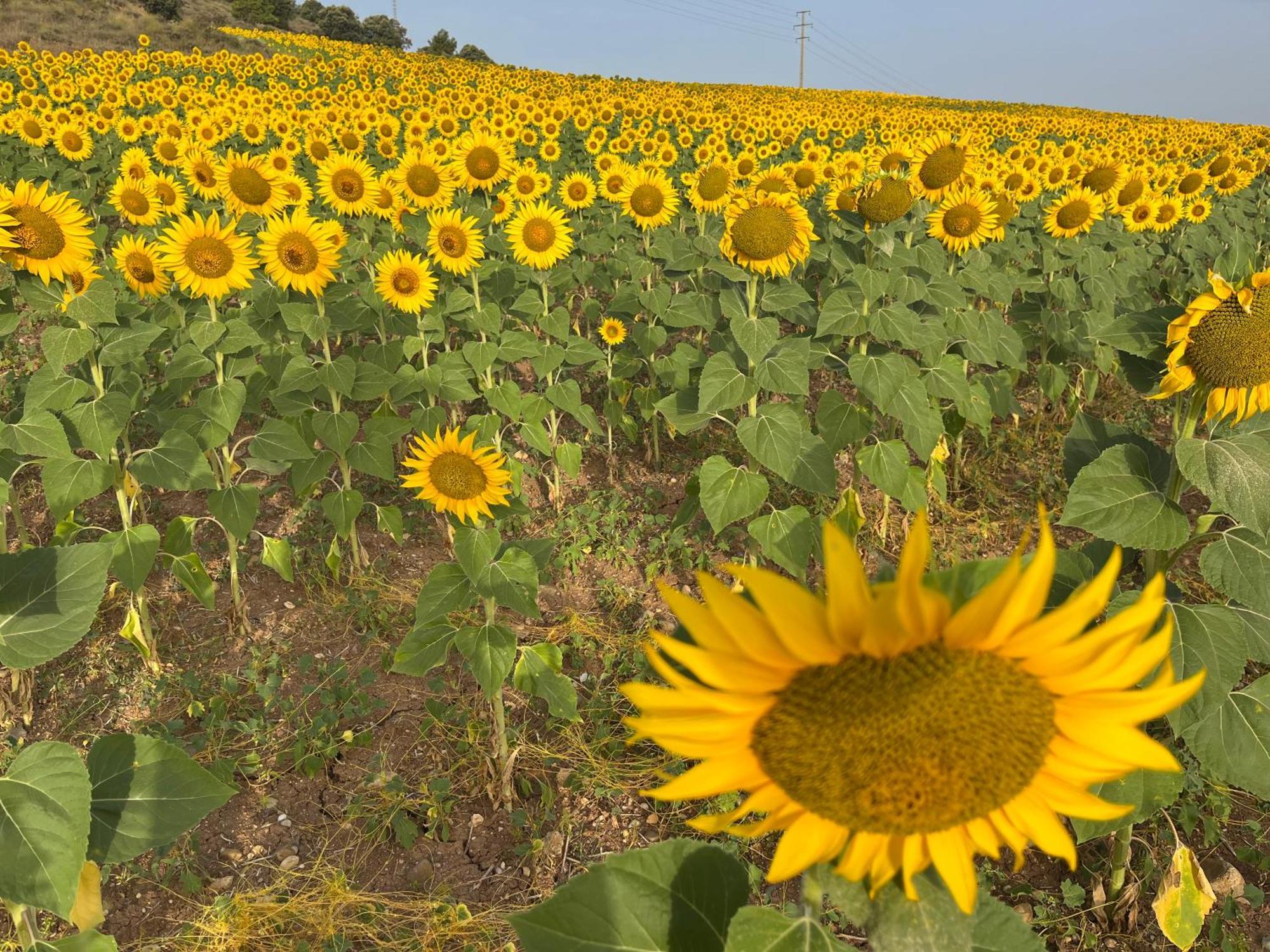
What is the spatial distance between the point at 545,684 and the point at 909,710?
247 cm

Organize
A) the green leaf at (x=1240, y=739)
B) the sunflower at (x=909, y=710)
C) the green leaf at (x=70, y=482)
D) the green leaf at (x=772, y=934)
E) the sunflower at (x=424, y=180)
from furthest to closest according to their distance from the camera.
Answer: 1. the sunflower at (x=424, y=180)
2. the green leaf at (x=70, y=482)
3. the green leaf at (x=1240, y=739)
4. the green leaf at (x=772, y=934)
5. the sunflower at (x=909, y=710)

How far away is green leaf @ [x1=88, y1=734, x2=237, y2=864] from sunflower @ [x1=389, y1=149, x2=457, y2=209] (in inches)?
174

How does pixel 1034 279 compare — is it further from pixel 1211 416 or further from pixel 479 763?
pixel 479 763

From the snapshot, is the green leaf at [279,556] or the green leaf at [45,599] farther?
the green leaf at [279,556]

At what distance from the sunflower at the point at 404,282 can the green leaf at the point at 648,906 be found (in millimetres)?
4177

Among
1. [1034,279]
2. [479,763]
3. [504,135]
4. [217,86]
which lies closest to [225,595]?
[479,763]

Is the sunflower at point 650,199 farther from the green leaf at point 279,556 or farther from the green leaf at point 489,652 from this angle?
the green leaf at point 489,652

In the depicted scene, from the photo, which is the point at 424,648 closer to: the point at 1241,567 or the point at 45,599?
the point at 45,599

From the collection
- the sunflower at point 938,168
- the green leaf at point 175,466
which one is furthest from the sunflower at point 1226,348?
the green leaf at point 175,466

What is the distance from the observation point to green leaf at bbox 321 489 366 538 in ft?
13.7

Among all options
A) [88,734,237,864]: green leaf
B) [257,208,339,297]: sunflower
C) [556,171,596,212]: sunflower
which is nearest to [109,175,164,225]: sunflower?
[257,208,339,297]: sunflower

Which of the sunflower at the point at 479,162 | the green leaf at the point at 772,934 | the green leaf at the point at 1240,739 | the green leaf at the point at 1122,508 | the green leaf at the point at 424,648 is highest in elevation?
the sunflower at the point at 479,162

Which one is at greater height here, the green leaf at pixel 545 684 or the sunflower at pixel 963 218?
the sunflower at pixel 963 218

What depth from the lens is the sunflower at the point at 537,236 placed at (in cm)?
538
